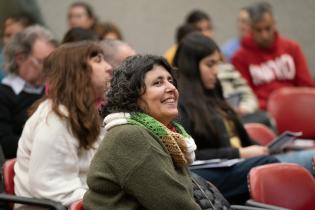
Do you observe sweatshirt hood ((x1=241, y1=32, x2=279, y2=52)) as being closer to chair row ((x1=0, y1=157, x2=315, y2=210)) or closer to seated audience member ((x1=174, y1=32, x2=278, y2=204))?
seated audience member ((x1=174, y1=32, x2=278, y2=204))

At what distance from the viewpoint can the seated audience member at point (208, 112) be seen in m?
4.32

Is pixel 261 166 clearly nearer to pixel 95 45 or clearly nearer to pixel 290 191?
pixel 290 191

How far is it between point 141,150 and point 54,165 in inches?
32.7

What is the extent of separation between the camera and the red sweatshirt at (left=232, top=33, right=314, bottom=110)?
20.9 feet

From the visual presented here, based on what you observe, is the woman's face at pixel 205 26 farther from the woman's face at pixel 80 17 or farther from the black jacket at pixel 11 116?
the black jacket at pixel 11 116

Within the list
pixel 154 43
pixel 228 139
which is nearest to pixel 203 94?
pixel 228 139

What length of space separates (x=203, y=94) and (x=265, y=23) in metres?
1.94

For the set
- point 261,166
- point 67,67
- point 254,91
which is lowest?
point 254,91

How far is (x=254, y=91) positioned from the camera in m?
6.45

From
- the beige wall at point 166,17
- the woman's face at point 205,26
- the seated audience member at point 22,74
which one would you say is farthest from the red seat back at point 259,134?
the beige wall at point 166,17

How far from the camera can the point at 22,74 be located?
460 cm

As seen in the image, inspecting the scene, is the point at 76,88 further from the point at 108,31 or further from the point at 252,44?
the point at 252,44

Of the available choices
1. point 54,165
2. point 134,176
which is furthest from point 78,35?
point 134,176

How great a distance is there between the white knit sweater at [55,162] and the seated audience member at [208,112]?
88cm
